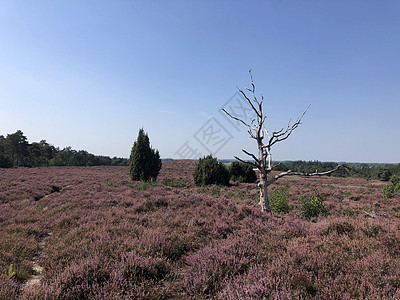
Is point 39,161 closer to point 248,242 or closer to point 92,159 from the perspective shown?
point 92,159

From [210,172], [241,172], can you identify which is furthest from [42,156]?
[241,172]

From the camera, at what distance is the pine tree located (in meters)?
23.7

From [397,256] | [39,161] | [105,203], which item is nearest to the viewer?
[397,256]

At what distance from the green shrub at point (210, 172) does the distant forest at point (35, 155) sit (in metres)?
41.7

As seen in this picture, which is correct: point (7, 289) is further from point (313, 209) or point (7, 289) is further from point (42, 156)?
point (42, 156)

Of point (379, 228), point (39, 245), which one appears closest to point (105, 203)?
point (39, 245)

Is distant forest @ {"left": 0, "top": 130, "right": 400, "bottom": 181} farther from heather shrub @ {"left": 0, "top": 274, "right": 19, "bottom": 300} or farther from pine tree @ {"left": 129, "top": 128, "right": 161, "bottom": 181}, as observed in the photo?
heather shrub @ {"left": 0, "top": 274, "right": 19, "bottom": 300}

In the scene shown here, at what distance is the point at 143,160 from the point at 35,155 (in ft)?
173

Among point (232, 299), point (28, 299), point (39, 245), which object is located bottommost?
point (39, 245)

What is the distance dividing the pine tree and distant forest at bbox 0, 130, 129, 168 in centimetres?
3398

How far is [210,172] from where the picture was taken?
23516mm

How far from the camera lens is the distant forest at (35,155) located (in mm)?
46406

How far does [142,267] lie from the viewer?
11.5 feet

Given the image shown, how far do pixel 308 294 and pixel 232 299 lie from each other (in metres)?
1.13
